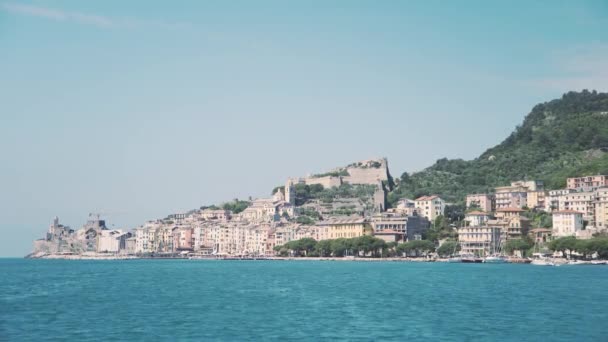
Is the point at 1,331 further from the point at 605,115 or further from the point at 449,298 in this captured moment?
the point at 605,115

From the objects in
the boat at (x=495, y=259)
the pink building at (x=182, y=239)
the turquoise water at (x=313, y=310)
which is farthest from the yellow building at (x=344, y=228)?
the turquoise water at (x=313, y=310)

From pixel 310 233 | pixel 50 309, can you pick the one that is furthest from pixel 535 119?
pixel 50 309

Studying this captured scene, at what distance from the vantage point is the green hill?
122438mm

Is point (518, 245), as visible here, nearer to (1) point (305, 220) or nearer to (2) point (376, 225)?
(2) point (376, 225)

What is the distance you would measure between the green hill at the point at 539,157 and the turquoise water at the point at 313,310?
65.0 meters

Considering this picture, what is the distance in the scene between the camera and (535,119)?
15450cm

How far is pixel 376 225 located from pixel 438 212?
29.2 feet

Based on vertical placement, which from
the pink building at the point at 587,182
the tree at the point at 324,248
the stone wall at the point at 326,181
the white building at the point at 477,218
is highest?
the stone wall at the point at 326,181

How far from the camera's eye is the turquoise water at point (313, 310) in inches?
1104

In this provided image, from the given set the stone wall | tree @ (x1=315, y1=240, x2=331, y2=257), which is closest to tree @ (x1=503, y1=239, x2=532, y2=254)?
tree @ (x1=315, y1=240, x2=331, y2=257)

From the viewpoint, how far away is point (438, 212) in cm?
11312

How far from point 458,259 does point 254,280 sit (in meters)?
40.0

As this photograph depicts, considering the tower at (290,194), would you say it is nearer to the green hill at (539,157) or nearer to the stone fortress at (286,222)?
the stone fortress at (286,222)

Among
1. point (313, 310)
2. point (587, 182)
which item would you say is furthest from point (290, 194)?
point (313, 310)
